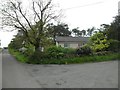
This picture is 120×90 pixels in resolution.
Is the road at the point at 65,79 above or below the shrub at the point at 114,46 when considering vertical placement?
below

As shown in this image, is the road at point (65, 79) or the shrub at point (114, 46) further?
the shrub at point (114, 46)

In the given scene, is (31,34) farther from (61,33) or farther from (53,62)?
(61,33)

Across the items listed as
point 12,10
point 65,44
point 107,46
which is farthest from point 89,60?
point 65,44

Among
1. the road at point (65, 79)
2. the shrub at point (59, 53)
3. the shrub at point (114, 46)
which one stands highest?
the shrub at point (114, 46)

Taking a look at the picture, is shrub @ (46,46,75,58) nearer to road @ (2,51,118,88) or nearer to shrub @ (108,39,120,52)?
shrub @ (108,39,120,52)

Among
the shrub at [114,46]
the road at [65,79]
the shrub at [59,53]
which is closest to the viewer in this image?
the road at [65,79]

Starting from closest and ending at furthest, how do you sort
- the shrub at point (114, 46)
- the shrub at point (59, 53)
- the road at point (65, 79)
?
the road at point (65, 79) → the shrub at point (59, 53) → the shrub at point (114, 46)

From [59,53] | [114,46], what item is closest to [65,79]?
[59,53]

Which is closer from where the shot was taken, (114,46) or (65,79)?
(65,79)

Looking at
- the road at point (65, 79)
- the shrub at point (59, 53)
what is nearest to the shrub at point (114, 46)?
the shrub at point (59, 53)

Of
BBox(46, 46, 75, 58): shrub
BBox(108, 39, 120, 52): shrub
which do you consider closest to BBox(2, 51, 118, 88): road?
BBox(46, 46, 75, 58): shrub

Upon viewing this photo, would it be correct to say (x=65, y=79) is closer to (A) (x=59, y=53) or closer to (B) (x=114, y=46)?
(A) (x=59, y=53)

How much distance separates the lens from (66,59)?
2762 cm

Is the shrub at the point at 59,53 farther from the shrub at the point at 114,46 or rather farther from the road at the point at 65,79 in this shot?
the road at the point at 65,79
